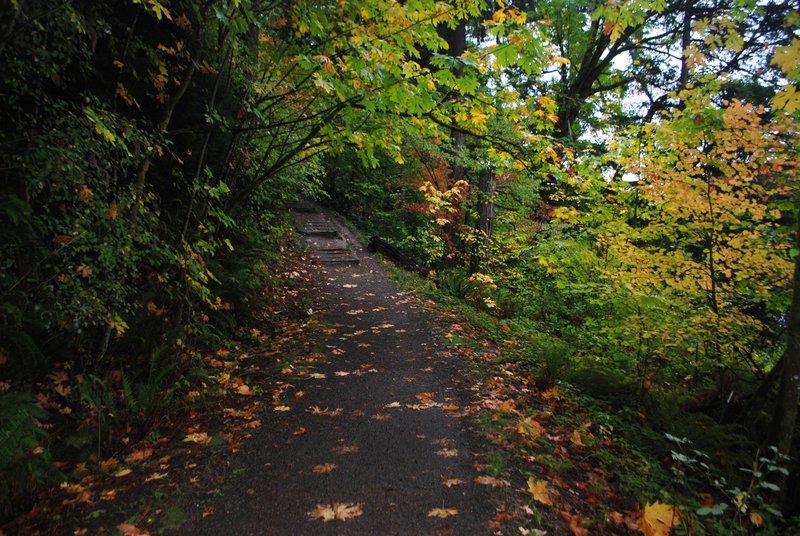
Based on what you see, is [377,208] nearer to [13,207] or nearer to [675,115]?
[675,115]

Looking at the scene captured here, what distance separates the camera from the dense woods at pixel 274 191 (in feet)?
10.9

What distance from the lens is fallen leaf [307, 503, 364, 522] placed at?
2.82m

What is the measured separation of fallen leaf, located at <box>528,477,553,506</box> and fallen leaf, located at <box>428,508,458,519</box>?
0.64 metres

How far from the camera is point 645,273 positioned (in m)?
5.95

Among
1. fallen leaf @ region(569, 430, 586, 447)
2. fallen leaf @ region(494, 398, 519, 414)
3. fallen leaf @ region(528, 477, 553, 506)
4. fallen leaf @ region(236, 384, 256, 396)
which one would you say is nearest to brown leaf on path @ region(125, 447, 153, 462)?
fallen leaf @ region(236, 384, 256, 396)

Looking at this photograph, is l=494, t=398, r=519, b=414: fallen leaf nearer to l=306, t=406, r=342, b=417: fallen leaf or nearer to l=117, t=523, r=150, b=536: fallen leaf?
l=306, t=406, r=342, b=417: fallen leaf

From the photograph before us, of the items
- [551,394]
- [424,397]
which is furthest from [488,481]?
[551,394]

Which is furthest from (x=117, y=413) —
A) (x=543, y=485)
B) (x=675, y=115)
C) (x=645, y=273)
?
(x=675, y=115)

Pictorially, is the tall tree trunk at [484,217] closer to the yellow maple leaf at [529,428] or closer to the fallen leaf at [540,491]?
the yellow maple leaf at [529,428]

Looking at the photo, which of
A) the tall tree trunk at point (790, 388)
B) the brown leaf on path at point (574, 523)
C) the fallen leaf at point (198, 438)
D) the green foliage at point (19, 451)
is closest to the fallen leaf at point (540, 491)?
the brown leaf on path at point (574, 523)

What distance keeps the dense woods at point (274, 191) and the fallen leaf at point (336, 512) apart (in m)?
2.01

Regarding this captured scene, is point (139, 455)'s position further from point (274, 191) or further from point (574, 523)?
point (274, 191)

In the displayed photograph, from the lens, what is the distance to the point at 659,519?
2.98 metres

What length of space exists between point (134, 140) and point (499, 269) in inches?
370
